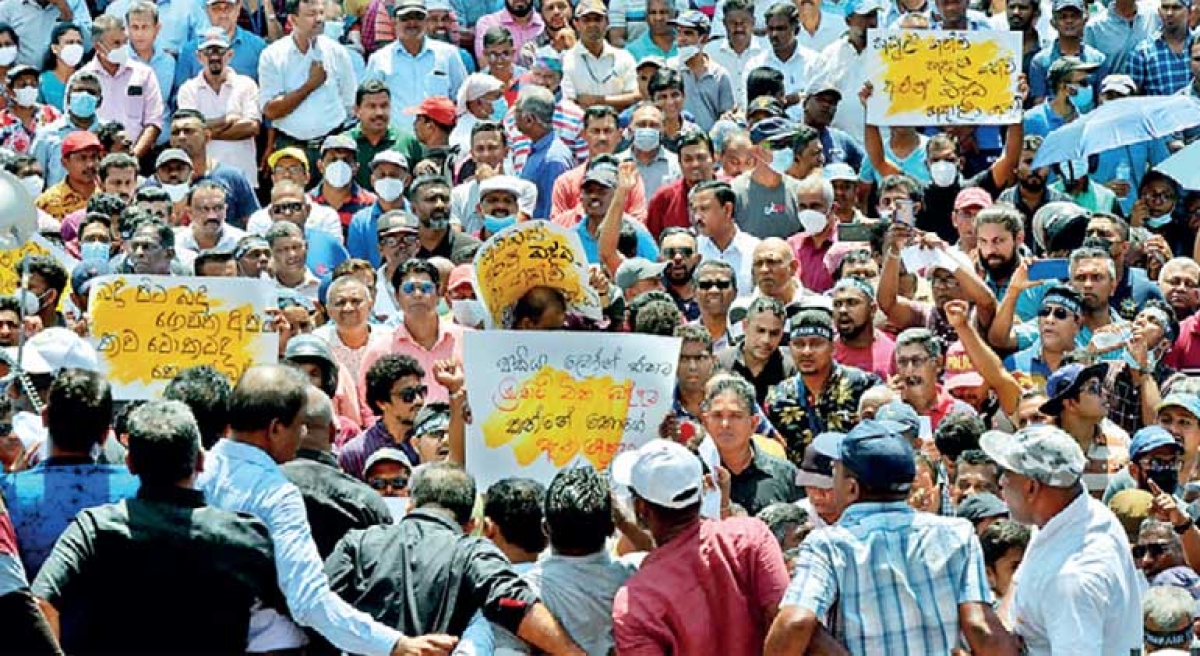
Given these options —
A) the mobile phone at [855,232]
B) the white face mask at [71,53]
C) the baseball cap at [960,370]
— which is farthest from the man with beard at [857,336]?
the white face mask at [71,53]

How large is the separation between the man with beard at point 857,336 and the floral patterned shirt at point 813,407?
0.62 metres

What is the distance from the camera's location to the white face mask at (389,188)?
14.7 m

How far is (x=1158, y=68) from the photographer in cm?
1702

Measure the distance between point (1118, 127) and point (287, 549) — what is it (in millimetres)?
9111

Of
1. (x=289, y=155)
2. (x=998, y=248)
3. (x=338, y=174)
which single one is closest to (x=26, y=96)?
(x=289, y=155)

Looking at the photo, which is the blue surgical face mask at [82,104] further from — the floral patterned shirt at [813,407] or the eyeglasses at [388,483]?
the eyeglasses at [388,483]

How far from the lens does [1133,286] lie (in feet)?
43.8

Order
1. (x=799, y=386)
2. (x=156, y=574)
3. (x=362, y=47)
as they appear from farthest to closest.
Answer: (x=362, y=47)
(x=799, y=386)
(x=156, y=574)

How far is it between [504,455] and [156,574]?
2130 mm

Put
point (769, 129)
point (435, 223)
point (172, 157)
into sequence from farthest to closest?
point (769, 129), point (172, 157), point (435, 223)

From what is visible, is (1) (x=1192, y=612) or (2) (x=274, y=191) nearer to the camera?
(1) (x=1192, y=612)

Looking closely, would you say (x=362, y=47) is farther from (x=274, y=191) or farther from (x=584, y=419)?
(x=584, y=419)

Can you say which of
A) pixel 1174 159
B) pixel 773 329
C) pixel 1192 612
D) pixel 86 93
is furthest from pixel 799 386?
pixel 86 93

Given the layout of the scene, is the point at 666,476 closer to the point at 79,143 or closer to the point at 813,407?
the point at 813,407
